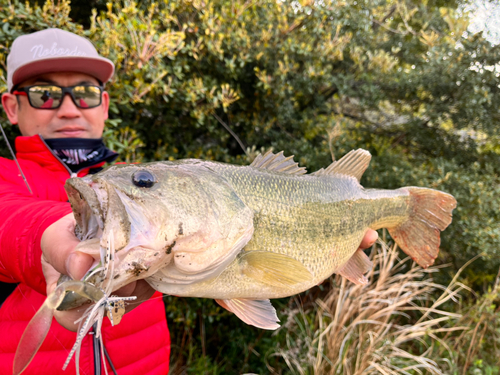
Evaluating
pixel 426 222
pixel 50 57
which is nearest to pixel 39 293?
pixel 50 57

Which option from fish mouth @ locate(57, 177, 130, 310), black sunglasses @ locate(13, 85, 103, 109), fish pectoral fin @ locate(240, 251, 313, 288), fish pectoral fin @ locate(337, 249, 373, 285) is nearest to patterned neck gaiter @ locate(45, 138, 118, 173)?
black sunglasses @ locate(13, 85, 103, 109)

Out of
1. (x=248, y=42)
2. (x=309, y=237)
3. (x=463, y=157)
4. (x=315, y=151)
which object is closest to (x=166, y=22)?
(x=248, y=42)

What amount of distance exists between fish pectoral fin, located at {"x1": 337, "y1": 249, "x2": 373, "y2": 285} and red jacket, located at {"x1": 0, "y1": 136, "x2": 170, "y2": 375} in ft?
3.29

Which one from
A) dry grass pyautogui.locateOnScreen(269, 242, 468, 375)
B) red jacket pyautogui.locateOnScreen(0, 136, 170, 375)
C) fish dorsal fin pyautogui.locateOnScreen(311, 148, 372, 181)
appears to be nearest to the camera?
red jacket pyautogui.locateOnScreen(0, 136, 170, 375)

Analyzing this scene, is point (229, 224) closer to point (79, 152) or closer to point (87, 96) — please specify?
point (79, 152)

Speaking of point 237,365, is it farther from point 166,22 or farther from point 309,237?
point 166,22

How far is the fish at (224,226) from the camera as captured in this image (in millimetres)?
855

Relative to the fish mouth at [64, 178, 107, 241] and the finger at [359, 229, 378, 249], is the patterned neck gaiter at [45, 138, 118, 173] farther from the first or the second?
the finger at [359, 229, 378, 249]

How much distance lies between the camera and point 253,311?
4.21 feet

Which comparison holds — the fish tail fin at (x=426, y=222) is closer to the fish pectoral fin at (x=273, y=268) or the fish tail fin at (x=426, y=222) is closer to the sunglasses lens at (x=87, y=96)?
the fish pectoral fin at (x=273, y=268)

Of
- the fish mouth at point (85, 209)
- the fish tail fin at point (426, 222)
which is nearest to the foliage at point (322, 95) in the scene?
the fish tail fin at point (426, 222)

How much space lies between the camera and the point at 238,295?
3.91 feet

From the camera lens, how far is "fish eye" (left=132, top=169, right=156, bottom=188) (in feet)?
3.16

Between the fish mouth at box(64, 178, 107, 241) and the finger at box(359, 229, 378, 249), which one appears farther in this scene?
the finger at box(359, 229, 378, 249)
